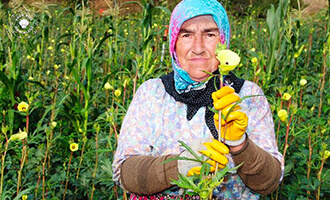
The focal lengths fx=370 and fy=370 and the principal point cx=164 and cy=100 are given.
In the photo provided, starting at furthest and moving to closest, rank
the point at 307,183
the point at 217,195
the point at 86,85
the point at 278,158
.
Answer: the point at 86,85 → the point at 307,183 → the point at 217,195 → the point at 278,158

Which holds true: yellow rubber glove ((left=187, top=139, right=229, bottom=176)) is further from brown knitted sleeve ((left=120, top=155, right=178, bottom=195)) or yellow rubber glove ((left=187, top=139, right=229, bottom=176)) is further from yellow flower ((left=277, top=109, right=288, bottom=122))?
yellow flower ((left=277, top=109, right=288, bottom=122))

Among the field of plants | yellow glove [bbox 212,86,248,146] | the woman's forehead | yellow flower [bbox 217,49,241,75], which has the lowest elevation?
the field of plants

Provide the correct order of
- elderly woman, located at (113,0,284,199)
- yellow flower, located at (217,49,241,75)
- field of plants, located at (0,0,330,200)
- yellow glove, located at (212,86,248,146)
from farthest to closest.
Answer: field of plants, located at (0,0,330,200) < elderly woman, located at (113,0,284,199) < yellow glove, located at (212,86,248,146) < yellow flower, located at (217,49,241,75)

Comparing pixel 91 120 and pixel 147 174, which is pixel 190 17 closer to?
pixel 147 174

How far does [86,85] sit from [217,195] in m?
1.73

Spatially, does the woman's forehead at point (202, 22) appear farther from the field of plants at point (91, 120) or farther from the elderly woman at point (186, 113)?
the field of plants at point (91, 120)

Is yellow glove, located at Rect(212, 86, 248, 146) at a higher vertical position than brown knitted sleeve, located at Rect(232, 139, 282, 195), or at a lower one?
higher

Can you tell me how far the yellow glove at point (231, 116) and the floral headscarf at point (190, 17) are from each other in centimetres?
46

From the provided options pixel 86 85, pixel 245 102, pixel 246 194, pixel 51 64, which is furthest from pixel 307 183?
pixel 51 64

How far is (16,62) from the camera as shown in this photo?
9.73 feet

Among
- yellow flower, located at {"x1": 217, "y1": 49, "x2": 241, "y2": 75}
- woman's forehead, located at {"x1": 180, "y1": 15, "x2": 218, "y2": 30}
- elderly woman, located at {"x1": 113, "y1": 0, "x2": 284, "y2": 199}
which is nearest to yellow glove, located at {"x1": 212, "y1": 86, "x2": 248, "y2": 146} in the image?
yellow flower, located at {"x1": 217, "y1": 49, "x2": 241, "y2": 75}

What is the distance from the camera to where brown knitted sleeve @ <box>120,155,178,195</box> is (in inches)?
49.5

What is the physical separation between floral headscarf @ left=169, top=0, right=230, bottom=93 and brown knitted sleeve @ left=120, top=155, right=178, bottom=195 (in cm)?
36

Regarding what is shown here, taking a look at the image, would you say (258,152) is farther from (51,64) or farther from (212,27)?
(51,64)
